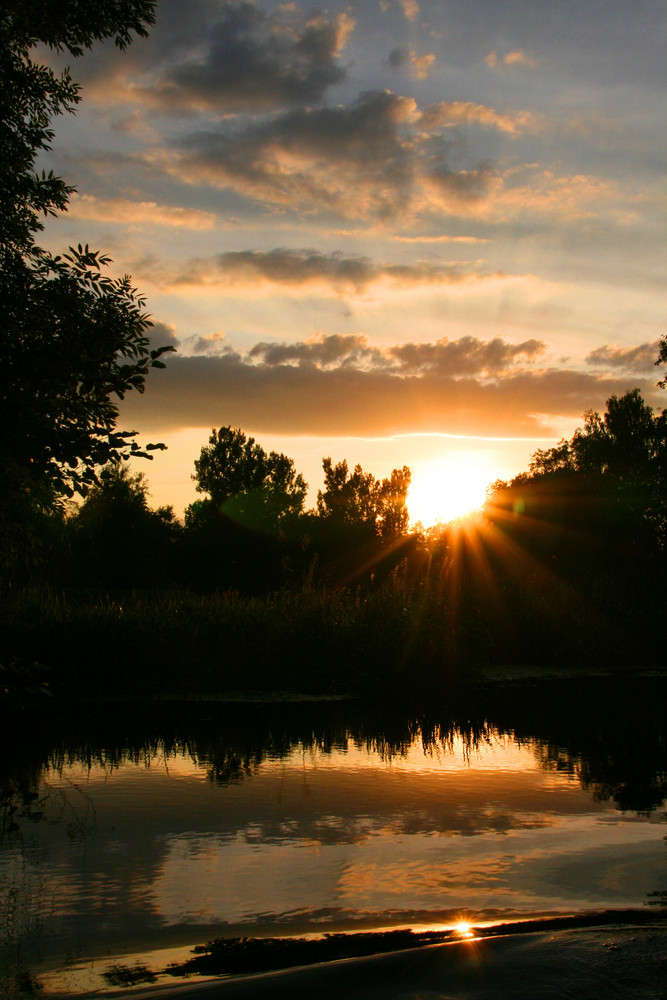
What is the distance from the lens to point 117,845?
241 inches

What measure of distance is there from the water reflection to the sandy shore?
1.49 feet

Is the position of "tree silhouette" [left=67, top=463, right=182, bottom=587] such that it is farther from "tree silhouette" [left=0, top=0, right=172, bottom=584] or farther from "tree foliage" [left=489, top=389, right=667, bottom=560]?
"tree silhouette" [left=0, top=0, right=172, bottom=584]

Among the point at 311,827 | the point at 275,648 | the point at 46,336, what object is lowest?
the point at 311,827

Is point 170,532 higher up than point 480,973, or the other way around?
point 170,532

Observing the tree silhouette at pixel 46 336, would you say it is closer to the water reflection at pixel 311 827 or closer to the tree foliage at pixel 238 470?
the water reflection at pixel 311 827

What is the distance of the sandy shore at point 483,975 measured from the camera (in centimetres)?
387

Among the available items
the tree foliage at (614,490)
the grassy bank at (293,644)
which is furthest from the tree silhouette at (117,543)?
the grassy bank at (293,644)

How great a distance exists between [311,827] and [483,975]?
276cm

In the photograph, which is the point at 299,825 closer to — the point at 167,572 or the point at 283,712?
the point at 283,712

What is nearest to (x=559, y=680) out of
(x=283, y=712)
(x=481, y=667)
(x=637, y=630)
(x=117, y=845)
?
(x=481, y=667)

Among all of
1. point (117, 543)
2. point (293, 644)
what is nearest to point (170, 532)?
point (117, 543)

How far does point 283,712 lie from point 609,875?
790 centimetres

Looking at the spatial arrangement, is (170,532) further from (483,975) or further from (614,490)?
(483,975)

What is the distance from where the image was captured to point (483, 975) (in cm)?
402
